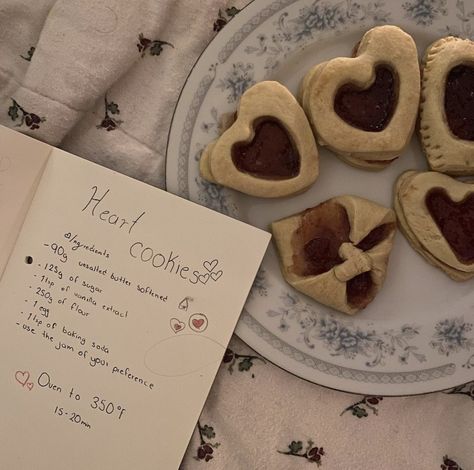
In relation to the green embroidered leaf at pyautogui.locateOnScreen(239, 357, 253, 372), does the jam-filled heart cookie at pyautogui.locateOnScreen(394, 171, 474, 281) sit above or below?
above

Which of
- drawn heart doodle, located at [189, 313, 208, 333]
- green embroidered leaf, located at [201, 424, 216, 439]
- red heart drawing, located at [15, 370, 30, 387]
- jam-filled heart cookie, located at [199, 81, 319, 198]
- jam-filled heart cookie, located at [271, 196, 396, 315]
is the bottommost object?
red heart drawing, located at [15, 370, 30, 387]

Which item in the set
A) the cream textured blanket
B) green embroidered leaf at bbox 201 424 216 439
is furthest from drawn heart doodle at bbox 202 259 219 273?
green embroidered leaf at bbox 201 424 216 439

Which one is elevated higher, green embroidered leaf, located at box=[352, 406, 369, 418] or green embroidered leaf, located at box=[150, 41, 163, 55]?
green embroidered leaf, located at box=[150, 41, 163, 55]

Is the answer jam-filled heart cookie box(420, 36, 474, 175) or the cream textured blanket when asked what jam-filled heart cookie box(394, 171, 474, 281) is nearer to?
jam-filled heart cookie box(420, 36, 474, 175)

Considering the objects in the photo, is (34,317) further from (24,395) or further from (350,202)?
(350,202)

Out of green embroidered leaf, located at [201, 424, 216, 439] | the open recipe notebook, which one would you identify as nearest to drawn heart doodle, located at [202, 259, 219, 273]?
the open recipe notebook

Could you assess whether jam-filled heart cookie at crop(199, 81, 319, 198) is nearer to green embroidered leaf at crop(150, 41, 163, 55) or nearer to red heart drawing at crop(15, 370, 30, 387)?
green embroidered leaf at crop(150, 41, 163, 55)

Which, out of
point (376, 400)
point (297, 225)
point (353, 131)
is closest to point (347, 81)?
point (353, 131)
